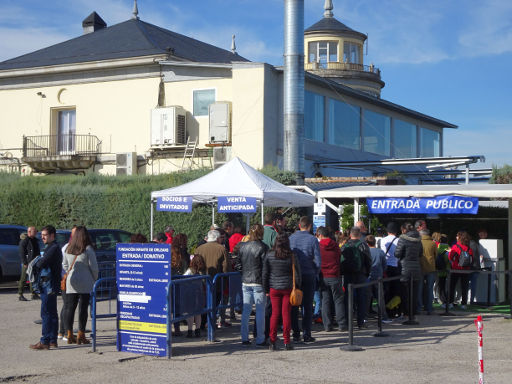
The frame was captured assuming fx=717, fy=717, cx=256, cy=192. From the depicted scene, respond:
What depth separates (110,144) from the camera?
30734 millimetres

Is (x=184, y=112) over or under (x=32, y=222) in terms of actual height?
over

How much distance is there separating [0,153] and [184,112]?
10312 millimetres

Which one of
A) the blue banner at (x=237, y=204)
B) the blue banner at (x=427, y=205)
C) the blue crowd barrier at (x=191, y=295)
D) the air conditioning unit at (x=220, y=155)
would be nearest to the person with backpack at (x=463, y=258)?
the blue banner at (x=427, y=205)

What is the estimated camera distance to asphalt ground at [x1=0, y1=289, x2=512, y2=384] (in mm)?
8688

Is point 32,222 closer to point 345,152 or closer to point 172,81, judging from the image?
point 172,81

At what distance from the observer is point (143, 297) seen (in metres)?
10.0

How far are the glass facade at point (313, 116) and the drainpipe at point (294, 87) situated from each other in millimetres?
5019

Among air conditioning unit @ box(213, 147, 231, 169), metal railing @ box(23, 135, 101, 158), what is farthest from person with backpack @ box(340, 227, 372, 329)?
metal railing @ box(23, 135, 101, 158)

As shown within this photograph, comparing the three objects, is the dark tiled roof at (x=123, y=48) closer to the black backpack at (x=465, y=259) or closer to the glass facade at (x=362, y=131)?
the glass facade at (x=362, y=131)

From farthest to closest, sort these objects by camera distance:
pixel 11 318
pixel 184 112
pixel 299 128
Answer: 1. pixel 184 112
2. pixel 299 128
3. pixel 11 318

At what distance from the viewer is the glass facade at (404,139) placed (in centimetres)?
3831

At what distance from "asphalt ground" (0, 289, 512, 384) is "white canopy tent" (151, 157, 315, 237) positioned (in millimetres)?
3703

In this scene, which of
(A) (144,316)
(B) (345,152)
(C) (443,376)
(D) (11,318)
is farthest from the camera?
(B) (345,152)

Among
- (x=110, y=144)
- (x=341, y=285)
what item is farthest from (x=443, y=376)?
(x=110, y=144)
